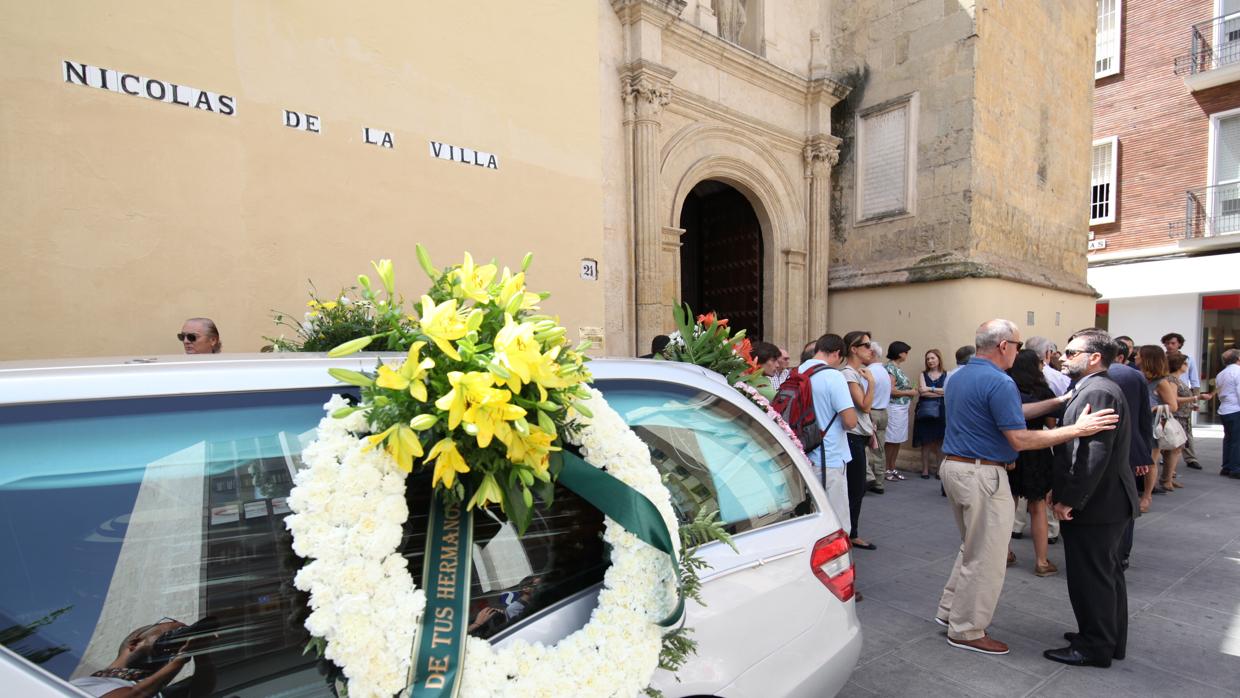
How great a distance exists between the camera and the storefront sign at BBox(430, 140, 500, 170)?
17.4 ft

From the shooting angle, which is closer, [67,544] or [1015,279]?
[67,544]

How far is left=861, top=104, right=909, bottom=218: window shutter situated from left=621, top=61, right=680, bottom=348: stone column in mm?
4359

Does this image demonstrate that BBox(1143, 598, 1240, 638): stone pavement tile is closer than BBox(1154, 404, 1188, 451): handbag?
Yes

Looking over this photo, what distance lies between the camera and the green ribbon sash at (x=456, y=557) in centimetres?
125

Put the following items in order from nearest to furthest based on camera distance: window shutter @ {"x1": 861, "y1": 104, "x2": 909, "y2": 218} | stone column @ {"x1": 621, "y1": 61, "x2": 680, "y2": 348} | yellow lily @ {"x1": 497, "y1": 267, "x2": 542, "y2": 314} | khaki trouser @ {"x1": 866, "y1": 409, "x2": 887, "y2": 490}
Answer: yellow lily @ {"x1": 497, "y1": 267, "x2": 542, "y2": 314} < stone column @ {"x1": 621, "y1": 61, "x2": 680, "y2": 348} < khaki trouser @ {"x1": 866, "y1": 409, "x2": 887, "y2": 490} < window shutter @ {"x1": 861, "y1": 104, "x2": 909, "y2": 218}

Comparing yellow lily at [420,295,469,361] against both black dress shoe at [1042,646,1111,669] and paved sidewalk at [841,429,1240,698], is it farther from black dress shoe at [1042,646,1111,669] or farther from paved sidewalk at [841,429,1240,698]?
black dress shoe at [1042,646,1111,669]

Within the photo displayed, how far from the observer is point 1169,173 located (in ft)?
51.0

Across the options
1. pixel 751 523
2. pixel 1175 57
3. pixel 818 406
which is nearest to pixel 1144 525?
pixel 818 406

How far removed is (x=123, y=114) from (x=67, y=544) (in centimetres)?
389

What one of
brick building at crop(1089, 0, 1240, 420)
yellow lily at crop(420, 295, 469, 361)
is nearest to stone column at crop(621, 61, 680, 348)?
yellow lily at crop(420, 295, 469, 361)

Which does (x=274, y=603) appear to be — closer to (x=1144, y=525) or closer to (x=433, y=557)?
(x=433, y=557)

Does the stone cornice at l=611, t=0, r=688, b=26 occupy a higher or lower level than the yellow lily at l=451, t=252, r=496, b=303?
higher

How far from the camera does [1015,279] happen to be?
980cm

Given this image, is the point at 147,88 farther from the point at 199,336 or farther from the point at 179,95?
the point at 199,336
